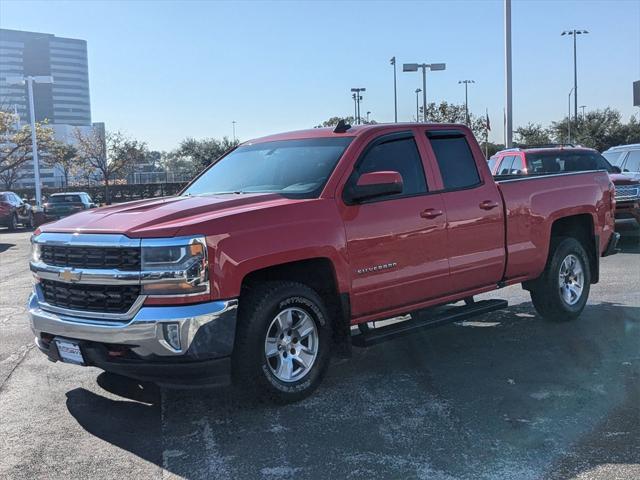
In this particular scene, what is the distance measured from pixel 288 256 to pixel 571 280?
406cm

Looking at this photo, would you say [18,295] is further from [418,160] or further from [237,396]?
[418,160]

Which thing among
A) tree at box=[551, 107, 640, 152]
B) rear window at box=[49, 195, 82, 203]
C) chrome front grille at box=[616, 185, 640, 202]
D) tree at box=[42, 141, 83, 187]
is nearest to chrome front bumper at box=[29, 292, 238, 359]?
chrome front grille at box=[616, 185, 640, 202]

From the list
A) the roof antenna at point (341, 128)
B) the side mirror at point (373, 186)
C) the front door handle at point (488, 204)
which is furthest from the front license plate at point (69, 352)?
the front door handle at point (488, 204)

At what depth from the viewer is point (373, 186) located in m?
5.05

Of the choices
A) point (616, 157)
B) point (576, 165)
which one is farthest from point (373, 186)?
point (616, 157)

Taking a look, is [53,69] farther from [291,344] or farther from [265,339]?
[265,339]

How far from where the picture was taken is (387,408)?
188 inches

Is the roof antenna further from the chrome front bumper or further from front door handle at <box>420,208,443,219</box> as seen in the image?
the chrome front bumper

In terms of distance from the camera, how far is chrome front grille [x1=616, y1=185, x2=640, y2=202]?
1314 cm

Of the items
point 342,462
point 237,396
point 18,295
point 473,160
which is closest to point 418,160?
point 473,160

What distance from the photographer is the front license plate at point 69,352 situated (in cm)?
455

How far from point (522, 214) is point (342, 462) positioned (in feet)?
11.9

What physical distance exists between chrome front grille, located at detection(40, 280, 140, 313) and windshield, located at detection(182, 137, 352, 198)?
1494 millimetres

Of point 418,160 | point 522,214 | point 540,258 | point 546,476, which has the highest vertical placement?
point 418,160
